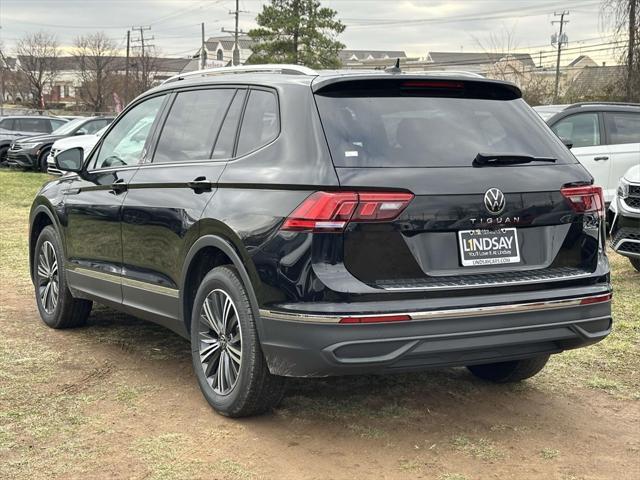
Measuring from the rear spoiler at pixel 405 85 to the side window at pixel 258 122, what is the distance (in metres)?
0.28

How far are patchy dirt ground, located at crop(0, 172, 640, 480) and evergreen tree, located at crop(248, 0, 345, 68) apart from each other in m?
46.9

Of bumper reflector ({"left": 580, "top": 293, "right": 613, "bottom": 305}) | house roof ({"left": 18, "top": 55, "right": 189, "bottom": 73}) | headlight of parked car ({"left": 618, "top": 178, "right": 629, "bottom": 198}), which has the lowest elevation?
bumper reflector ({"left": 580, "top": 293, "right": 613, "bottom": 305})

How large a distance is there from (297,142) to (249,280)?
27.3 inches

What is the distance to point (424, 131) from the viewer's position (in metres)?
4.04


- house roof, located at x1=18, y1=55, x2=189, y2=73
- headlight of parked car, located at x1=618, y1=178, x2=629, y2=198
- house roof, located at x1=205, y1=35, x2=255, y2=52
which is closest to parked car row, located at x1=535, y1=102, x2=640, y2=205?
headlight of parked car, located at x1=618, y1=178, x2=629, y2=198

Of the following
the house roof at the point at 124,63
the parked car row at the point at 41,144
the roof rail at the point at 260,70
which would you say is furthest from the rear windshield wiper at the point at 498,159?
the house roof at the point at 124,63

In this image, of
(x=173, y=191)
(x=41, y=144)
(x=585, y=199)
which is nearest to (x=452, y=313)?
(x=585, y=199)

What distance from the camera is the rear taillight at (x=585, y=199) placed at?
4.12m

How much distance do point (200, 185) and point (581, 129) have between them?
8.15 meters

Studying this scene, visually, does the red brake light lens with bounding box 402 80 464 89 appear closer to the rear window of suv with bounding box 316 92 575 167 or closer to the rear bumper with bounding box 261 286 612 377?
the rear window of suv with bounding box 316 92 575 167

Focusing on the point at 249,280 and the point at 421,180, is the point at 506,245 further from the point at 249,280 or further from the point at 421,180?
the point at 249,280

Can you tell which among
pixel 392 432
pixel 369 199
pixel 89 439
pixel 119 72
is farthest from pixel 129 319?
pixel 119 72

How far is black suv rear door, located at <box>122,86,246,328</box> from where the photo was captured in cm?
454

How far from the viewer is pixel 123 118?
19.1 ft
